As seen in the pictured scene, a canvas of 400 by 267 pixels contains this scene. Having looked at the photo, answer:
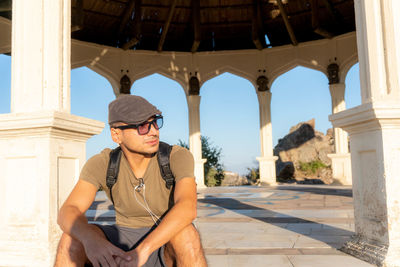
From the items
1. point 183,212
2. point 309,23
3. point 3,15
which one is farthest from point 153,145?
point 309,23

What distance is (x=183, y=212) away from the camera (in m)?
1.89

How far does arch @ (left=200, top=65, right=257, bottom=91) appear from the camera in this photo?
1491 cm

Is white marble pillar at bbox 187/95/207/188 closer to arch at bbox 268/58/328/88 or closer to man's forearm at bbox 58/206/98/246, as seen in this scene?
arch at bbox 268/58/328/88

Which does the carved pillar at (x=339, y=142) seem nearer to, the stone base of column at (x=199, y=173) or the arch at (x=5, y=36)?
the stone base of column at (x=199, y=173)

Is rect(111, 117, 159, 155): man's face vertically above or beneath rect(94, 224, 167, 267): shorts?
above

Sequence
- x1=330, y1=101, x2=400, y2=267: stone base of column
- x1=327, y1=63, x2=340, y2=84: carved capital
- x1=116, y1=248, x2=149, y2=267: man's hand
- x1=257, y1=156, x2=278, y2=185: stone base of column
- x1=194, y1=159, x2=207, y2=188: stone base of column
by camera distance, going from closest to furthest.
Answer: x1=116, y1=248, x2=149, y2=267: man's hand → x1=330, y1=101, x2=400, y2=267: stone base of column → x1=327, y1=63, x2=340, y2=84: carved capital → x1=194, y1=159, x2=207, y2=188: stone base of column → x1=257, y1=156, x2=278, y2=185: stone base of column

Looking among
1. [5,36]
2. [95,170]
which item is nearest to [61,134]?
[95,170]

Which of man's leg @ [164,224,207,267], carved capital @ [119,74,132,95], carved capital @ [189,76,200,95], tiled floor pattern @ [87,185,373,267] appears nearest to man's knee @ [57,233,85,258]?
man's leg @ [164,224,207,267]

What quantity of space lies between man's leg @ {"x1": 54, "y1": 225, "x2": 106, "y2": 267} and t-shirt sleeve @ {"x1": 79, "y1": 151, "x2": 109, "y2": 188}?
1.12ft

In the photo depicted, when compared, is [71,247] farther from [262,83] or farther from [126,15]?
[262,83]

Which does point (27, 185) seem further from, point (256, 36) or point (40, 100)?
point (256, 36)

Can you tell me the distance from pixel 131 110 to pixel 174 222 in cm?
62

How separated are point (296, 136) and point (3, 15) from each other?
52.1 ft

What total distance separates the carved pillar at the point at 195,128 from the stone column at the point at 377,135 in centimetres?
1069
